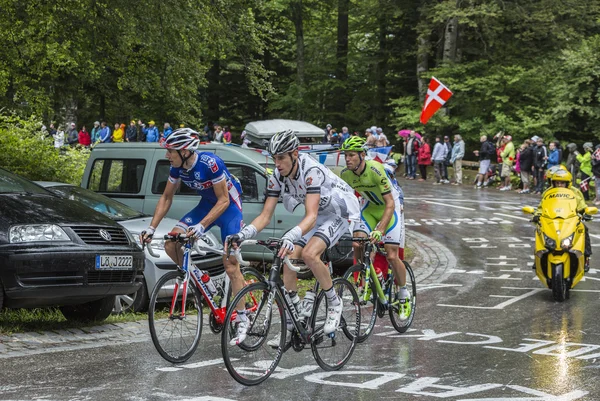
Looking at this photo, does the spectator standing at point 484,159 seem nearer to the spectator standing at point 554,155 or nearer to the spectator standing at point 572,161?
the spectator standing at point 572,161

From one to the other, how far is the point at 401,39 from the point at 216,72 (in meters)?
12.6

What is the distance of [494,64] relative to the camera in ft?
135

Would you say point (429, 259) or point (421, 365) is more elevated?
point (421, 365)

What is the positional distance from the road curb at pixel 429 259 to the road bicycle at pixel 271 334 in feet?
23.4

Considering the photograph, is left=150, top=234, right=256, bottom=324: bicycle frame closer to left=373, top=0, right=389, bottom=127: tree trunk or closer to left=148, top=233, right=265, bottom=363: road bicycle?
left=148, top=233, right=265, bottom=363: road bicycle

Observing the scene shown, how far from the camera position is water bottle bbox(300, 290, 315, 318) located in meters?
8.11

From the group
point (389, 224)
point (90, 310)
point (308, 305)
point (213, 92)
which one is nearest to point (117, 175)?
point (90, 310)

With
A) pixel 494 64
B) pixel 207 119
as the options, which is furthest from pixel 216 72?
pixel 494 64

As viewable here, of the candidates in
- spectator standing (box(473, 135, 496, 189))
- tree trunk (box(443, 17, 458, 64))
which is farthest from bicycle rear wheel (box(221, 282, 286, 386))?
tree trunk (box(443, 17, 458, 64))

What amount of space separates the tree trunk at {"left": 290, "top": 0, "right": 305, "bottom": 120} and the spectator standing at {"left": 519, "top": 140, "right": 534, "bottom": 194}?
21450 millimetres

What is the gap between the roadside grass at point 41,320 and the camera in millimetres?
10062

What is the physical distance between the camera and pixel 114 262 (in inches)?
387

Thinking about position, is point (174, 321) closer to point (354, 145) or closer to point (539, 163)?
point (354, 145)

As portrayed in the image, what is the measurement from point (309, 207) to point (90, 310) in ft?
11.9
